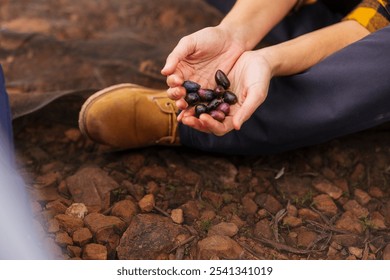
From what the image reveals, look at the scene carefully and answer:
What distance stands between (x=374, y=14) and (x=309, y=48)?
0.24 m

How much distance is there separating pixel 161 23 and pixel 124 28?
18 centimetres

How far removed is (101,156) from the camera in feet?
5.34

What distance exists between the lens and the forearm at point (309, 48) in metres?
1.39

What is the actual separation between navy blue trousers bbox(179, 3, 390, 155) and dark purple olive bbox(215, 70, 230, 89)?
15 centimetres

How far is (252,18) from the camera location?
5.13ft

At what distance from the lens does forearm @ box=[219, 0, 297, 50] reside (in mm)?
1507

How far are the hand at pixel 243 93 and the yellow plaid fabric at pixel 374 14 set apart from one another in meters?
0.40

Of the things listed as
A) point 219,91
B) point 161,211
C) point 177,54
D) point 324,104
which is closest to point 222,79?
point 219,91

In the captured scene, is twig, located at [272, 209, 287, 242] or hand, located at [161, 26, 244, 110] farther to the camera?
twig, located at [272, 209, 287, 242]

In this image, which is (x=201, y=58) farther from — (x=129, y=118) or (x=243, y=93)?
(x=129, y=118)

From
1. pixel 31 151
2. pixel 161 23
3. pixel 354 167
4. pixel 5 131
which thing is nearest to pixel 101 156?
pixel 31 151

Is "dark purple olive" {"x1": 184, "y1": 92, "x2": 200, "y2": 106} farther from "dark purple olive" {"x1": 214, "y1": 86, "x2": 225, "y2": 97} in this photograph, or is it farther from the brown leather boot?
the brown leather boot

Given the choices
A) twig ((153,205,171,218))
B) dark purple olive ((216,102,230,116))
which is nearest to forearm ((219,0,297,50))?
dark purple olive ((216,102,230,116))
